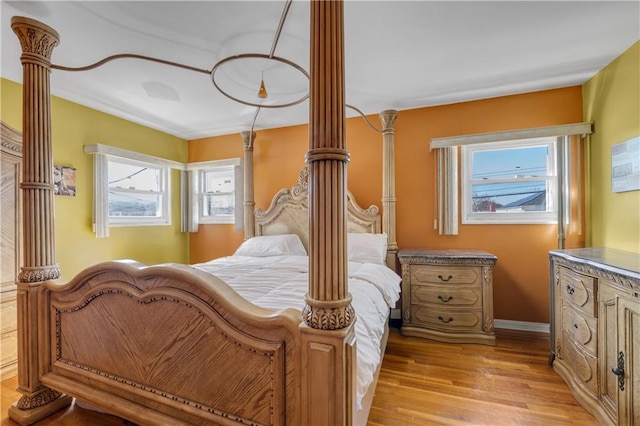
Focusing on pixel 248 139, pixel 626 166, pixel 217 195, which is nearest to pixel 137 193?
pixel 217 195

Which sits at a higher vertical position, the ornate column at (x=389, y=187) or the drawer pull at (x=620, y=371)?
the ornate column at (x=389, y=187)

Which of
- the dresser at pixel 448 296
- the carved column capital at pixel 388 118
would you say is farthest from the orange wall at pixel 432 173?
the dresser at pixel 448 296

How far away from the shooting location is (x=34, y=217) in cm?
158

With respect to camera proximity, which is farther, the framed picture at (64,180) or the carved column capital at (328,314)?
the framed picture at (64,180)

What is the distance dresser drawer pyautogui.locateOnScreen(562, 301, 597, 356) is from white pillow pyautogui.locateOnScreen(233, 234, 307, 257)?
233 cm

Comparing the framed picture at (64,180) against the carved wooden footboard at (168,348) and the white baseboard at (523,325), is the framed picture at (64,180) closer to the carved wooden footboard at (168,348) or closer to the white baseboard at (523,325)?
the carved wooden footboard at (168,348)

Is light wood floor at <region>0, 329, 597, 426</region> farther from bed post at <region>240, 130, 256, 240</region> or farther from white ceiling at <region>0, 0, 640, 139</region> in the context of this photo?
white ceiling at <region>0, 0, 640, 139</region>

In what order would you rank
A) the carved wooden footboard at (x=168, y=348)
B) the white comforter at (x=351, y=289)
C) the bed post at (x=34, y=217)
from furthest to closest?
the bed post at (x=34, y=217)
the white comforter at (x=351, y=289)
the carved wooden footboard at (x=168, y=348)

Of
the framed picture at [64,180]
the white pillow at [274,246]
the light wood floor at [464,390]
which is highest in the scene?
the framed picture at [64,180]

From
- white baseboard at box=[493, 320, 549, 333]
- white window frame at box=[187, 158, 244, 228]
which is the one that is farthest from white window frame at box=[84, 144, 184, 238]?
white baseboard at box=[493, 320, 549, 333]

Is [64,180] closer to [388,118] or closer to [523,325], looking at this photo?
[388,118]

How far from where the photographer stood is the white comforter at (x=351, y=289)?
4.33ft

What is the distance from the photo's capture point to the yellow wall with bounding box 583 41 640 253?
2.11m

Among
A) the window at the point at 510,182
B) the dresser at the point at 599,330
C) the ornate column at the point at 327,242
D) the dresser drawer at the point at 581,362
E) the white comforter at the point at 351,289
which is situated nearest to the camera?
the ornate column at the point at 327,242
